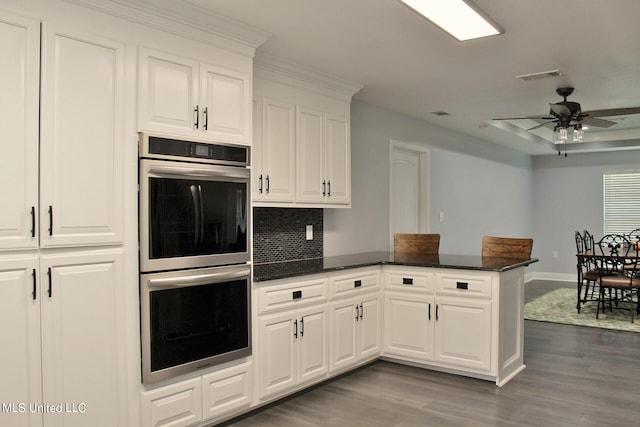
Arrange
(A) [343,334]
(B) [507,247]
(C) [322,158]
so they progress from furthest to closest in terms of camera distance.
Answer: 1. (B) [507,247]
2. (C) [322,158]
3. (A) [343,334]

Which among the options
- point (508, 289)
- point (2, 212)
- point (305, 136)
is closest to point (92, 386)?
point (2, 212)

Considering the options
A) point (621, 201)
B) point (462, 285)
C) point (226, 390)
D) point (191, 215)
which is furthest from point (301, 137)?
point (621, 201)

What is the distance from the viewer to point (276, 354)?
3180 mm

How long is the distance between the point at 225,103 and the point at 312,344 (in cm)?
176

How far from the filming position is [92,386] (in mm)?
2332

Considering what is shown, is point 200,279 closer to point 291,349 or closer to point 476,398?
point 291,349

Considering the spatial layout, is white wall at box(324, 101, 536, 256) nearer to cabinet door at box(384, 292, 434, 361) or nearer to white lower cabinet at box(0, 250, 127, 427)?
cabinet door at box(384, 292, 434, 361)

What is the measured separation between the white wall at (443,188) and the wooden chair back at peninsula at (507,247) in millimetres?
1185

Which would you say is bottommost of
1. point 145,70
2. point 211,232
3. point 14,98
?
point 211,232

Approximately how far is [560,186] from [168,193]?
28.9 feet

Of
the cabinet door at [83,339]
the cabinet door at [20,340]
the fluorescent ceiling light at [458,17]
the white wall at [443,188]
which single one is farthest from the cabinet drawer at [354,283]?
the cabinet door at [20,340]

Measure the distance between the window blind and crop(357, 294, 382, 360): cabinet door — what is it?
6.84 metres

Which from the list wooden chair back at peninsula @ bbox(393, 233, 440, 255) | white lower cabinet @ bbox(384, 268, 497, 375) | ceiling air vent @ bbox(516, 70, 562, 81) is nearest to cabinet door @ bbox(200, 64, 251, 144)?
white lower cabinet @ bbox(384, 268, 497, 375)

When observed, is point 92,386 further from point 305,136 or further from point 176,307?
point 305,136
